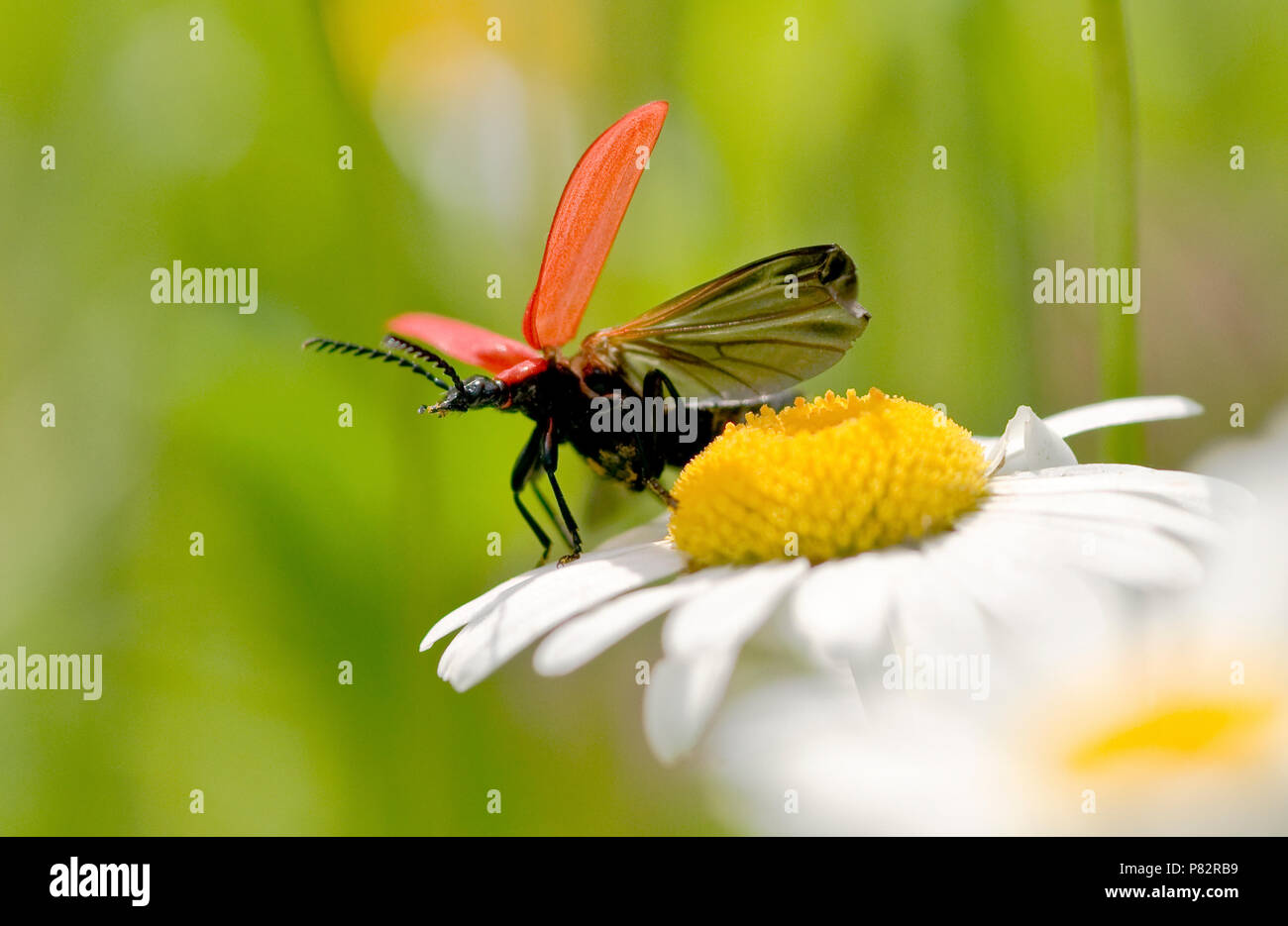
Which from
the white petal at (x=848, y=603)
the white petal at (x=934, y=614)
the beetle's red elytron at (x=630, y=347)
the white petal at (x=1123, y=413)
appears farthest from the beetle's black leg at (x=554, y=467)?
the white petal at (x=1123, y=413)

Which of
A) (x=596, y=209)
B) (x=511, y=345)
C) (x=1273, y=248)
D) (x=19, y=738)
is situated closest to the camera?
(x=596, y=209)

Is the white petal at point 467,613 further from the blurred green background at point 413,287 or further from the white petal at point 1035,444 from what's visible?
the white petal at point 1035,444

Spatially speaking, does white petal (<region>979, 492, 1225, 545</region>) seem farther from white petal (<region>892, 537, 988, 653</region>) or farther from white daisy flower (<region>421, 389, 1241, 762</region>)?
white petal (<region>892, 537, 988, 653</region>)

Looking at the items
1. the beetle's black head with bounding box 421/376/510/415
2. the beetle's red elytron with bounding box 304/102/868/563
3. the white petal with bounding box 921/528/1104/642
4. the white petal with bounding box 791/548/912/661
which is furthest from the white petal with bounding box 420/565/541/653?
the white petal with bounding box 921/528/1104/642

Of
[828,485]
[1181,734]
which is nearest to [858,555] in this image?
[828,485]

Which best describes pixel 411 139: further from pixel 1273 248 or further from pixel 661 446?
pixel 1273 248

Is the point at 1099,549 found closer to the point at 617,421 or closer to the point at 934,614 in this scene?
the point at 934,614

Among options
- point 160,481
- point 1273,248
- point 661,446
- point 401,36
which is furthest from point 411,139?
point 1273,248
